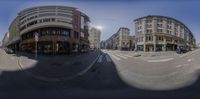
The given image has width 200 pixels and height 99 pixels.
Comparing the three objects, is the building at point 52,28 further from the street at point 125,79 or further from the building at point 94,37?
the street at point 125,79

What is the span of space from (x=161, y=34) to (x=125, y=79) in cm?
58

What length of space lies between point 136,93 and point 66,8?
1.07m

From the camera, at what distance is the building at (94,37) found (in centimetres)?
149

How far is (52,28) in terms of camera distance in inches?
51.5

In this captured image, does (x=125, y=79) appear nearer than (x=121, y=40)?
No

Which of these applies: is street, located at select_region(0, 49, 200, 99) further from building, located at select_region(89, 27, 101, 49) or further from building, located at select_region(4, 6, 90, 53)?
building, located at select_region(4, 6, 90, 53)

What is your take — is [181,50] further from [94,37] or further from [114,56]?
[94,37]

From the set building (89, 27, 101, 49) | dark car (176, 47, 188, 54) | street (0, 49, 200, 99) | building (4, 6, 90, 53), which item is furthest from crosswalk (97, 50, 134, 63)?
dark car (176, 47, 188, 54)

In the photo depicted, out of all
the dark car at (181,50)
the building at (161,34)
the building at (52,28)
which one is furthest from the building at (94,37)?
the dark car at (181,50)

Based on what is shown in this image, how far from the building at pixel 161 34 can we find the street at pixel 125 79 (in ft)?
0.47

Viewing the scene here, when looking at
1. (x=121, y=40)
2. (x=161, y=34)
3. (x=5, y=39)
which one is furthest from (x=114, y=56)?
(x=5, y=39)

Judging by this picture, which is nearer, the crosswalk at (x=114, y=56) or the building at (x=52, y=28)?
the building at (x=52, y=28)

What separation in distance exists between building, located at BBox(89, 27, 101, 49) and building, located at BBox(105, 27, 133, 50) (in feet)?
0.30

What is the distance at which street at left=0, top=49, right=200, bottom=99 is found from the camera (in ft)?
5.24
